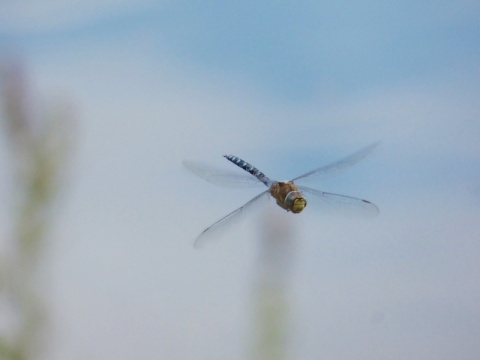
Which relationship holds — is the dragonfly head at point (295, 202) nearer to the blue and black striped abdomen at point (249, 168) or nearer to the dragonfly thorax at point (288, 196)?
the dragonfly thorax at point (288, 196)

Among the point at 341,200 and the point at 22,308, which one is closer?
the point at 22,308

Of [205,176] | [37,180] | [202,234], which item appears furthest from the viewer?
[205,176]

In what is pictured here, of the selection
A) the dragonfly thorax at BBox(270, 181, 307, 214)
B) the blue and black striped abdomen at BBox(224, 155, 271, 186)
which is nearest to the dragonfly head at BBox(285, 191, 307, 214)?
the dragonfly thorax at BBox(270, 181, 307, 214)

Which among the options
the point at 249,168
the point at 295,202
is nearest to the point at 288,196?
the point at 295,202

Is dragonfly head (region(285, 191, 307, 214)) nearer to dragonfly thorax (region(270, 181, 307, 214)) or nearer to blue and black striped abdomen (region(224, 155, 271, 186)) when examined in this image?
dragonfly thorax (region(270, 181, 307, 214))

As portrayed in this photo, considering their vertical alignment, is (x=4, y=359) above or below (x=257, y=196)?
below

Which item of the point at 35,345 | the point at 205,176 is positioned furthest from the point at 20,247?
the point at 205,176

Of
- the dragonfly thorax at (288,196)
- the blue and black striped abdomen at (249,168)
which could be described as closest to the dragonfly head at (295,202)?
the dragonfly thorax at (288,196)

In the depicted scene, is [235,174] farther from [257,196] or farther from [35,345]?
[35,345]
